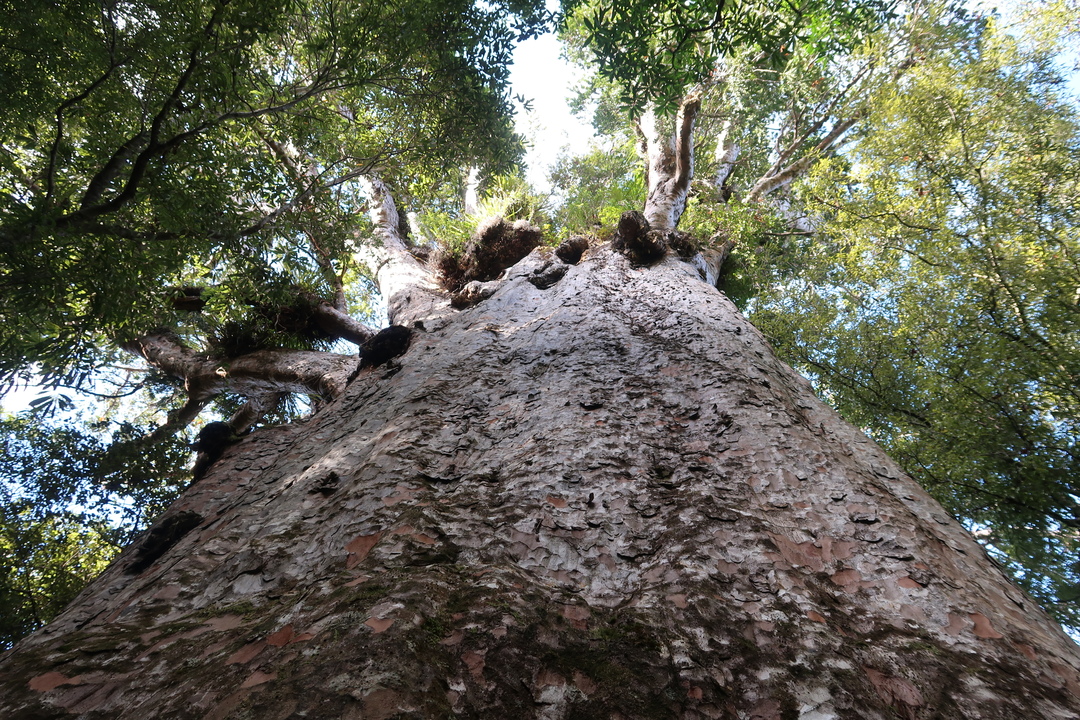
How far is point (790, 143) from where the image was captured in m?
9.64

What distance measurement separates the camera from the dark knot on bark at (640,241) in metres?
5.28

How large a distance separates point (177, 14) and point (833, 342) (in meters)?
7.88

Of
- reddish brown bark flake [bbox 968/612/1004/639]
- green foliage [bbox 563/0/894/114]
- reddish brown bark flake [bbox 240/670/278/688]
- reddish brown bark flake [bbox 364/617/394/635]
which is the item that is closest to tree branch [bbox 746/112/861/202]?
green foliage [bbox 563/0/894/114]

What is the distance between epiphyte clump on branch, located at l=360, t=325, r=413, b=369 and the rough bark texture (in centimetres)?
124

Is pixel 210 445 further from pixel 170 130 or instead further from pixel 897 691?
pixel 897 691

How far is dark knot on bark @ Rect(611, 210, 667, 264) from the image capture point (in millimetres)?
5281

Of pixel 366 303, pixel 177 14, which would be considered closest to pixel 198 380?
pixel 177 14

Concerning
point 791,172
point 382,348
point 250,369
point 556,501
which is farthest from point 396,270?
point 791,172

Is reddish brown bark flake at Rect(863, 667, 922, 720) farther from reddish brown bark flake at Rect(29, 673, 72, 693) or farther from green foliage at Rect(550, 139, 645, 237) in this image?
green foliage at Rect(550, 139, 645, 237)

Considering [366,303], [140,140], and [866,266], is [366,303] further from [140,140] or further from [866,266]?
[866,266]

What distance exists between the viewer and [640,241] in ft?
17.6

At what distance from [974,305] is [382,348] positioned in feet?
20.1

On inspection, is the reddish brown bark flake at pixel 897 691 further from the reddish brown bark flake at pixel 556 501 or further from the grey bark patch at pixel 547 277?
the grey bark patch at pixel 547 277

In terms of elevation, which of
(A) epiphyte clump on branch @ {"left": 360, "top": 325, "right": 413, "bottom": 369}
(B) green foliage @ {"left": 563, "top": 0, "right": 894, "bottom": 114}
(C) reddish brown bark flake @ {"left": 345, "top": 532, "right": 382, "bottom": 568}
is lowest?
(C) reddish brown bark flake @ {"left": 345, "top": 532, "right": 382, "bottom": 568}
